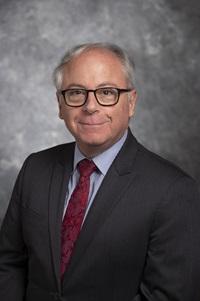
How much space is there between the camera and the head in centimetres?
268

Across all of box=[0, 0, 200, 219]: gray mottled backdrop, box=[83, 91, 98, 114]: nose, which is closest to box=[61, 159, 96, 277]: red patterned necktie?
box=[83, 91, 98, 114]: nose

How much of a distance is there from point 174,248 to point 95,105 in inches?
26.3

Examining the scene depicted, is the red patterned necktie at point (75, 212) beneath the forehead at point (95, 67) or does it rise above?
beneath

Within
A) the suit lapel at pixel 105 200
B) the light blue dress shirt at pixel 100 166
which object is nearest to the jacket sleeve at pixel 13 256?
the light blue dress shirt at pixel 100 166

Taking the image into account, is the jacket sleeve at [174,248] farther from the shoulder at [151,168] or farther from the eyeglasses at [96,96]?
the eyeglasses at [96,96]

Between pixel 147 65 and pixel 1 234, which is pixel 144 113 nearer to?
pixel 147 65

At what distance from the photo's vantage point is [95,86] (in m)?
2.68

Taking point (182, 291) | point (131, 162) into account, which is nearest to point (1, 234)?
point (131, 162)

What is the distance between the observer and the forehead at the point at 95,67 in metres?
2.68

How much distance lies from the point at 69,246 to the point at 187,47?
2.47 metres

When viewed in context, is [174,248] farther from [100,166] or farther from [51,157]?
[51,157]

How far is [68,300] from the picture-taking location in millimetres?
2623

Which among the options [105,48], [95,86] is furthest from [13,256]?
[105,48]

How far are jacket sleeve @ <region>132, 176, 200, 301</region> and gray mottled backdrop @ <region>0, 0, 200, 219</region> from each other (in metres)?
2.27
